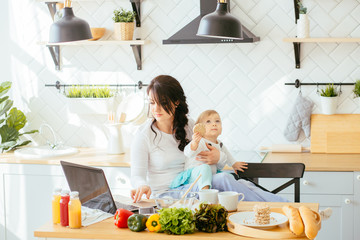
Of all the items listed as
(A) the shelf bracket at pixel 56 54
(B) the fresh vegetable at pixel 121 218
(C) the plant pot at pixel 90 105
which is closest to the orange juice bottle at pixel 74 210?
(B) the fresh vegetable at pixel 121 218

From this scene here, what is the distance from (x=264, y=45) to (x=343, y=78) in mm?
644

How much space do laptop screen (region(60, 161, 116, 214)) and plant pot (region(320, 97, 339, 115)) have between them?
2.21 metres

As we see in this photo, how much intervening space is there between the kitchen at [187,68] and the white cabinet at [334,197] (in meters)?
0.66

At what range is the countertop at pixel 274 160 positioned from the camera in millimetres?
3787

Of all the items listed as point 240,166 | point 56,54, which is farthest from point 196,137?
point 56,54

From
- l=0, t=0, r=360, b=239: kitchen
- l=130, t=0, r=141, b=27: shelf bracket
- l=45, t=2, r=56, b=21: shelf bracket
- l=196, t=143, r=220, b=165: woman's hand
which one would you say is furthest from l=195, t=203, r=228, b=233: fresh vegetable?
l=45, t=2, r=56, b=21: shelf bracket

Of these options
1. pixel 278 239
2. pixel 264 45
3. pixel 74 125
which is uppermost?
pixel 264 45

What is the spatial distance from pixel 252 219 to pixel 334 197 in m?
1.54

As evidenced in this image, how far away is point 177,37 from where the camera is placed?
412cm

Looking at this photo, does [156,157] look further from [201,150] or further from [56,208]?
[56,208]

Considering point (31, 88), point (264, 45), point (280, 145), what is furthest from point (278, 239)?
point (31, 88)

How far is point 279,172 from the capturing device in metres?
3.17

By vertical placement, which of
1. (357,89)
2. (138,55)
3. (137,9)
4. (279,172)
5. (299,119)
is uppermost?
(137,9)

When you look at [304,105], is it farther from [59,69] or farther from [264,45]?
[59,69]
